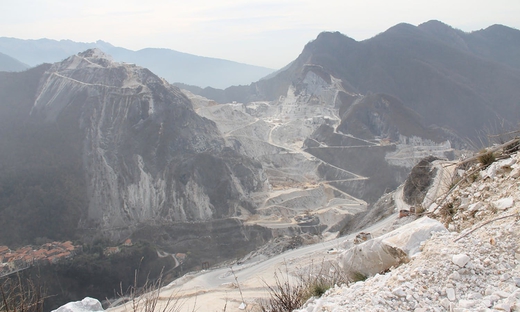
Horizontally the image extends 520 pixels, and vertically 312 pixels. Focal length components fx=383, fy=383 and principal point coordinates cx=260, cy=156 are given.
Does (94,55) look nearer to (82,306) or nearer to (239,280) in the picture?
(239,280)

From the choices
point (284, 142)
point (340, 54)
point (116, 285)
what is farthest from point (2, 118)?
point (340, 54)

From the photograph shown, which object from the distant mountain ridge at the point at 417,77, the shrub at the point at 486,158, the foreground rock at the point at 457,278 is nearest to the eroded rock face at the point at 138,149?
the shrub at the point at 486,158

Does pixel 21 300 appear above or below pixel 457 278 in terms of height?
below

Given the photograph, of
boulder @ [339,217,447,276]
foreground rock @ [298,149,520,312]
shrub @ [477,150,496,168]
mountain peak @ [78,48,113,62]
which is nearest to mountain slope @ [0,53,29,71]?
mountain peak @ [78,48,113,62]

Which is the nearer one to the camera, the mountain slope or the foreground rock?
the foreground rock

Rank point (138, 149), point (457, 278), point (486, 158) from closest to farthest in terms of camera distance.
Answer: point (457, 278) < point (486, 158) < point (138, 149)

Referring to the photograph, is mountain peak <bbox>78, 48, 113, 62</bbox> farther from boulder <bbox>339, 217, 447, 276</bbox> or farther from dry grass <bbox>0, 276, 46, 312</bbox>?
boulder <bbox>339, 217, 447, 276</bbox>

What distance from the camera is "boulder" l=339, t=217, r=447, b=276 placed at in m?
5.25

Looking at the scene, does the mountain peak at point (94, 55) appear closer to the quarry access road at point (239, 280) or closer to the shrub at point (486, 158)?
the quarry access road at point (239, 280)

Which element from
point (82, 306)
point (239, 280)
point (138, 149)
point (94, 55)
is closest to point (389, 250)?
point (82, 306)

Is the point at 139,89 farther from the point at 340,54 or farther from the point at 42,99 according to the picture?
the point at 340,54

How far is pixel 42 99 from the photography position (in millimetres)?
47625

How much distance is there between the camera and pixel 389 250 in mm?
5738

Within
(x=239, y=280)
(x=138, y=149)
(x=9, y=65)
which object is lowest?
(x=239, y=280)
